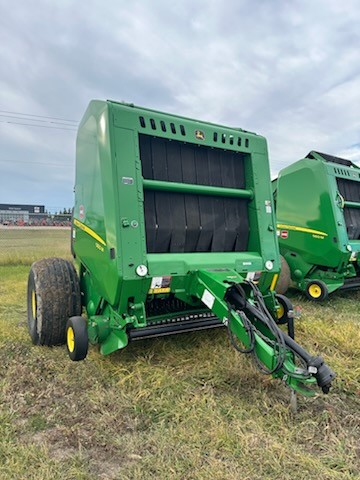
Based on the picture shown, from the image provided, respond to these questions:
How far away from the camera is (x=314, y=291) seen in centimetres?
590

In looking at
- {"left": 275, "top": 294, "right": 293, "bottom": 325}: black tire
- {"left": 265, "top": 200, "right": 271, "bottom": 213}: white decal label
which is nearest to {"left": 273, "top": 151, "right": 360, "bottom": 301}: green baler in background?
{"left": 275, "top": 294, "right": 293, "bottom": 325}: black tire

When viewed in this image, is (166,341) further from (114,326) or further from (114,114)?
(114,114)

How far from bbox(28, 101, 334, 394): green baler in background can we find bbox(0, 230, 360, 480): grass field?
11.1 inches

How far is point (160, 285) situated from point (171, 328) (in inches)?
16.0

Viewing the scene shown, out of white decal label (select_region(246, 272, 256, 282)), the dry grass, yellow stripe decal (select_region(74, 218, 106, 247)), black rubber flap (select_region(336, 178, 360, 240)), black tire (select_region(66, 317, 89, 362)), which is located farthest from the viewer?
the dry grass

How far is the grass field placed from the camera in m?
1.84

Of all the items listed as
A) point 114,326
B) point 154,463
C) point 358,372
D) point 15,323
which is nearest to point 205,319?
point 114,326

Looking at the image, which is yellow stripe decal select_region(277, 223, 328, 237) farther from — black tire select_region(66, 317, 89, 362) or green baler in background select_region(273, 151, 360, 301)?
black tire select_region(66, 317, 89, 362)

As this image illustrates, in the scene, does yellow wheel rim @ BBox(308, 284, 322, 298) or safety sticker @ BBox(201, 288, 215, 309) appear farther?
yellow wheel rim @ BBox(308, 284, 322, 298)

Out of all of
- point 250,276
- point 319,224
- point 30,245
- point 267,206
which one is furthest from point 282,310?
point 30,245

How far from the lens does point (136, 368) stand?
2938 mm

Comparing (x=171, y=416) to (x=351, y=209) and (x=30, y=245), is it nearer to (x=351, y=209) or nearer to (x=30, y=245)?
(x=351, y=209)

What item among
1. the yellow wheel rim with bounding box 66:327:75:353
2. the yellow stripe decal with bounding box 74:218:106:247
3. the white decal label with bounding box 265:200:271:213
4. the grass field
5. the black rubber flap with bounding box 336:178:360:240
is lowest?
the grass field

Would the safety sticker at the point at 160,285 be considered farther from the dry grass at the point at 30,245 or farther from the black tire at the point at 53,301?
the dry grass at the point at 30,245
